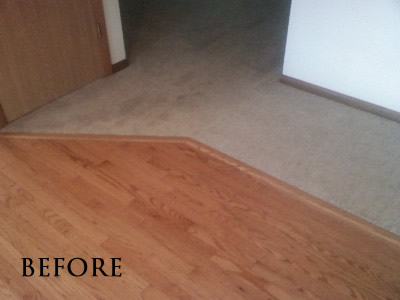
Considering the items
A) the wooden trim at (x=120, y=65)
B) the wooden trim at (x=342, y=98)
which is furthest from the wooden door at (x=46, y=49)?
the wooden trim at (x=342, y=98)

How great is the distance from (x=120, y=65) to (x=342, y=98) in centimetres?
151

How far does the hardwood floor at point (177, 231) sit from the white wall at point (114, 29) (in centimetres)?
91

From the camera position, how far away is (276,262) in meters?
1.39

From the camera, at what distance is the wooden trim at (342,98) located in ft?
6.92

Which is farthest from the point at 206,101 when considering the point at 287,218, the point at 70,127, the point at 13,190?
the point at 13,190

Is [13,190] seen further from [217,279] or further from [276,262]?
[276,262]

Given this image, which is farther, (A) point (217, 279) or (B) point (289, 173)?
(B) point (289, 173)

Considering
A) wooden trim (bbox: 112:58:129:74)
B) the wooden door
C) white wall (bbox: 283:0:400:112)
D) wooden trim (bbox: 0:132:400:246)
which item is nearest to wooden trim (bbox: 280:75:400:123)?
white wall (bbox: 283:0:400:112)

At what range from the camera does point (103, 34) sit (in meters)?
2.40

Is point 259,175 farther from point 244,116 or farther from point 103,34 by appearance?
point 103,34

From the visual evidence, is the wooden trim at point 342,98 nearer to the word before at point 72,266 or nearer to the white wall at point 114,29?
the white wall at point 114,29

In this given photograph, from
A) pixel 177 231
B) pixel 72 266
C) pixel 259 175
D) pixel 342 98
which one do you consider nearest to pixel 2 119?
pixel 72 266

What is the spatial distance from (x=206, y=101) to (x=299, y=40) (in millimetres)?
676

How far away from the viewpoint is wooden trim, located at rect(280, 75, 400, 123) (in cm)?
211
